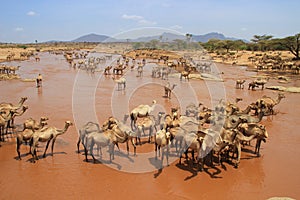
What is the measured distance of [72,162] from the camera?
301 inches

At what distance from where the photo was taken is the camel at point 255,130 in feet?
→ 26.2

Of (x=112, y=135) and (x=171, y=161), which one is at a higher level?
(x=112, y=135)

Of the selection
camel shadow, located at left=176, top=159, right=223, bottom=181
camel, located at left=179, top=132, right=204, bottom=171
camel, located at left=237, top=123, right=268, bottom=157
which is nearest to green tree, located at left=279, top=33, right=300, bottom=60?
camel, located at left=237, top=123, right=268, bottom=157

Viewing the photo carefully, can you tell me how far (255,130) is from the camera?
812 centimetres

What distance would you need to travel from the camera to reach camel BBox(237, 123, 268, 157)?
7995 mm

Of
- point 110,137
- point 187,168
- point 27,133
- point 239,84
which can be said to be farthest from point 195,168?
point 239,84

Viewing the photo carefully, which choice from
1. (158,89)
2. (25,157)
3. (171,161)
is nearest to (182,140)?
(171,161)

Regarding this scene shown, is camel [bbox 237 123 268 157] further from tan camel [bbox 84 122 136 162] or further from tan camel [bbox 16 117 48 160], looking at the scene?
tan camel [bbox 16 117 48 160]

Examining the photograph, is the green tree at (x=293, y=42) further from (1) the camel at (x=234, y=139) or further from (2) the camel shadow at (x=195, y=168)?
(2) the camel shadow at (x=195, y=168)

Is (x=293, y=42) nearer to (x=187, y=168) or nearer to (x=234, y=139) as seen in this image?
(x=234, y=139)

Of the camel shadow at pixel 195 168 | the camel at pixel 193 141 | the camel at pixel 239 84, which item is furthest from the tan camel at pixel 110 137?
the camel at pixel 239 84

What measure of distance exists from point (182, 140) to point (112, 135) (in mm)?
2024

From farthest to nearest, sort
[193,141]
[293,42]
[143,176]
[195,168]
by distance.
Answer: [293,42] → [195,168] → [193,141] → [143,176]

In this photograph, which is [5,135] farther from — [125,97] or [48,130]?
[125,97]
